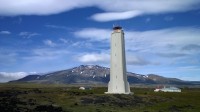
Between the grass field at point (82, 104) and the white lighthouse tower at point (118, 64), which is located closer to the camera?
the grass field at point (82, 104)

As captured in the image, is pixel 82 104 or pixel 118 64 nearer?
pixel 82 104

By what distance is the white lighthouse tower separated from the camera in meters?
66.4

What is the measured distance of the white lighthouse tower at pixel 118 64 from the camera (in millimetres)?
66375

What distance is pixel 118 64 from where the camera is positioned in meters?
66.4

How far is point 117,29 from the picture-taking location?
67938 millimetres

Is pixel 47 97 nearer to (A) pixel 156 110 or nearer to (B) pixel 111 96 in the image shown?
(B) pixel 111 96

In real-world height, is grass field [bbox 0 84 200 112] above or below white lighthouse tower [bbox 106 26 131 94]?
below

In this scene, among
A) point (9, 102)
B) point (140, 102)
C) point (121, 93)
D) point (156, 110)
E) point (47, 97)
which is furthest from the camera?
point (121, 93)

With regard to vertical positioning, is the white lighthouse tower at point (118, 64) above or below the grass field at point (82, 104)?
above

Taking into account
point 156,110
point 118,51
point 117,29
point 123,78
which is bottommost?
point 156,110

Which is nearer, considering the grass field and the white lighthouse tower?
the grass field

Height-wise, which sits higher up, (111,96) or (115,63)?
(115,63)

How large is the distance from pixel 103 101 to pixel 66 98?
6.64m

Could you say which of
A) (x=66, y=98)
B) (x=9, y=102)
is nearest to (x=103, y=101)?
(x=66, y=98)
